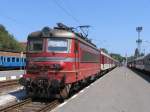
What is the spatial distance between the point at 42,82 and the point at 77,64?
2522 mm

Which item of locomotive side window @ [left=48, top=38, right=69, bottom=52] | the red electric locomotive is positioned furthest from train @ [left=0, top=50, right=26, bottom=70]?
locomotive side window @ [left=48, top=38, right=69, bottom=52]

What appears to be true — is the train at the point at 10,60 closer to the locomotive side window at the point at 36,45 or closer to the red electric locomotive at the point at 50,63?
the locomotive side window at the point at 36,45

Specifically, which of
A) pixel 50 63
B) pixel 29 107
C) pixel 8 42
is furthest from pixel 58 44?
pixel 8 42

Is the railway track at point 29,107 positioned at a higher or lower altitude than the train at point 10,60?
lower

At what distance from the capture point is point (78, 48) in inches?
705

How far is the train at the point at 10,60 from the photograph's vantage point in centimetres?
4413

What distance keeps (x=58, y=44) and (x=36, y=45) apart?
1009mm

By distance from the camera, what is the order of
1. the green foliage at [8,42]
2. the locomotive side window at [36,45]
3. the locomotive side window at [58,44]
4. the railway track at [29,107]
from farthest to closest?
the green foliage at [8,42]
the locomotive side window at [36,45]
the locomotive side window at [58,44]
the railway track at [29,107]

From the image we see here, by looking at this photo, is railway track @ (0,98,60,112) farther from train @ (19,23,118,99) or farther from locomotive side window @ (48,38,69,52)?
locomotive side window @ (48,38,69,52)

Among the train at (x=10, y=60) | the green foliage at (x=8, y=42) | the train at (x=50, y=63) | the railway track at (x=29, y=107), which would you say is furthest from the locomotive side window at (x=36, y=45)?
the green foliage at (x=8, y=42)

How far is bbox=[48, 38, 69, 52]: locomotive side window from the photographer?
16.5 m

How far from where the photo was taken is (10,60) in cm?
4716

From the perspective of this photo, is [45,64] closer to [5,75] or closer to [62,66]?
[62,66]

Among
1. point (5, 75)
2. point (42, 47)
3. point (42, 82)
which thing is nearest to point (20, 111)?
point (42, 82)
